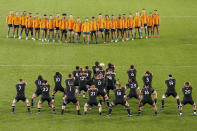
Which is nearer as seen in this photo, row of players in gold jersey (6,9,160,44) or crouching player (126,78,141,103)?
crouching player (126,78,141,103)

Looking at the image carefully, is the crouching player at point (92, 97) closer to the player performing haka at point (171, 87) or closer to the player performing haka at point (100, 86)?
the player performing haka at point (100, 86)

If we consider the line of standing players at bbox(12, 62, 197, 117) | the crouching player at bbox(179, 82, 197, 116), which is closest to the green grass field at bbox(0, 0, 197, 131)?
the line of standing players at bbox(12, 62, 197, 117)

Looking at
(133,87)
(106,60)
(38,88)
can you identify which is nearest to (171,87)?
(133,87)

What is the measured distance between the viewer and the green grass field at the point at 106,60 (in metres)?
31.4

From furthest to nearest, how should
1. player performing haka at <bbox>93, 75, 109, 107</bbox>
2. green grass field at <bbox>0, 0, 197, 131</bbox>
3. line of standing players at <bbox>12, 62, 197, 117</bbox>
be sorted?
player performing haka at <bbox>93, 75, 109, 107</bbox>, line of standing players at <bbox>12, 62, 197, 117</bbox>, green grass field at <bbox>0, 0, 197, 131</bbox>

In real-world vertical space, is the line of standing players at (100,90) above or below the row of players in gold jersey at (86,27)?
below

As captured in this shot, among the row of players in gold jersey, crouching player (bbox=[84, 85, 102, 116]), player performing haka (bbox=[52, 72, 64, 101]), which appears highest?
the row of players in gold jersey

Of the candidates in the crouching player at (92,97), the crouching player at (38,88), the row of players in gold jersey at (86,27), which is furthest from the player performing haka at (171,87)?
the row of players in gold jersey at (86,27)

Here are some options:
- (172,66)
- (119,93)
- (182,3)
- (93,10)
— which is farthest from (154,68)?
(182,3)

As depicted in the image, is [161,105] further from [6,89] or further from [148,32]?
[148,32]

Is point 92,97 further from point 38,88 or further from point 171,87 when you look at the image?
point 171,87

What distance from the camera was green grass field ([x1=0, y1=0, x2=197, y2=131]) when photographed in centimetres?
3144

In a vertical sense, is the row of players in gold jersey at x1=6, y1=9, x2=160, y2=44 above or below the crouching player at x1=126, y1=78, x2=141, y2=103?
above

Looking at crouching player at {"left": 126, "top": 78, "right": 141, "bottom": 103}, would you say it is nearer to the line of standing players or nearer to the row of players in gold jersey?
the line of standing players
